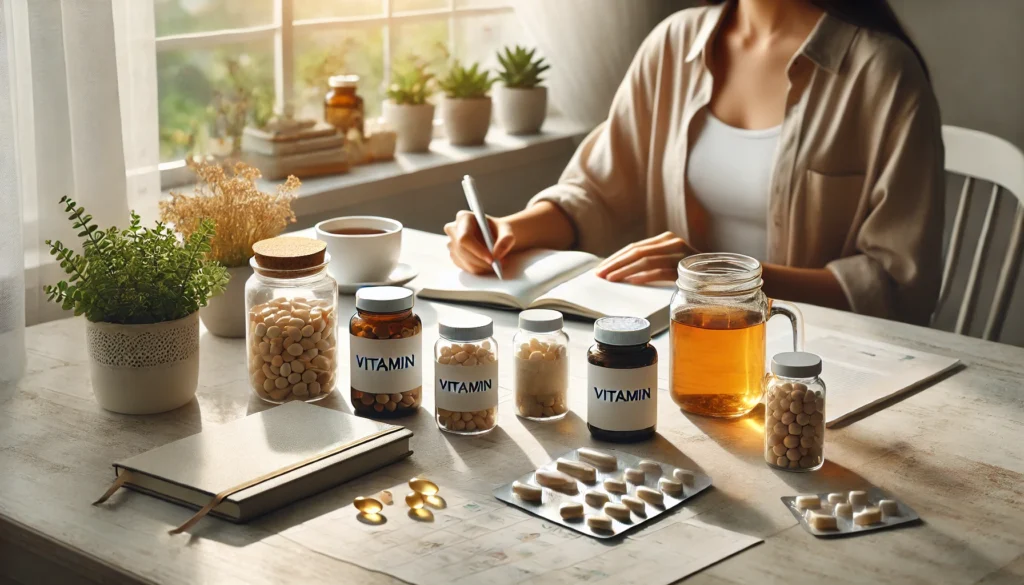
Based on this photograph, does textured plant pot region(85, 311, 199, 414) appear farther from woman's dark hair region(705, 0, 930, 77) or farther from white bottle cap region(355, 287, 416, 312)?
woman's dark hair region(705, 0, 930, 77)

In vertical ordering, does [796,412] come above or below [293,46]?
below

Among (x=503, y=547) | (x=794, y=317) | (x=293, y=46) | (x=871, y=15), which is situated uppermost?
(x=871, y=15)

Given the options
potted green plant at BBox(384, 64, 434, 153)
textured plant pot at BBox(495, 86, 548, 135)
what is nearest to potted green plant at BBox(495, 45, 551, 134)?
textured plant pot at BBox(495, 86, 548, 135)

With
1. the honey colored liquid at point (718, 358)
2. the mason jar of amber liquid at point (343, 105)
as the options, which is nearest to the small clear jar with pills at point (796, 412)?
the honey colored liquid at point (718, 358)

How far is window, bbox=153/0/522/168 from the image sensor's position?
251 centimetres

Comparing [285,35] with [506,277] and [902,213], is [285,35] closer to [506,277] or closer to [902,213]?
[506,277]

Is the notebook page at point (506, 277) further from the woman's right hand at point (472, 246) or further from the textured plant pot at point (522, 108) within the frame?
the textured plant pot at point (522, 108)

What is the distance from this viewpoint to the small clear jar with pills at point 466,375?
1215mm

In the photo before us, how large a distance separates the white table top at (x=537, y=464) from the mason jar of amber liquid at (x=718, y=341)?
0.03m

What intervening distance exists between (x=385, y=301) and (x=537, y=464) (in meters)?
0.24

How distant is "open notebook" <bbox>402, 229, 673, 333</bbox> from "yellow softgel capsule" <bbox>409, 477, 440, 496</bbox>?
553mm

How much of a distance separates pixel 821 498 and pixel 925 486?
12cm

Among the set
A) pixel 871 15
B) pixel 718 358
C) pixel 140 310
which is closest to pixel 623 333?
pixel 718 358

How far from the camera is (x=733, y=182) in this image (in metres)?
2.24
